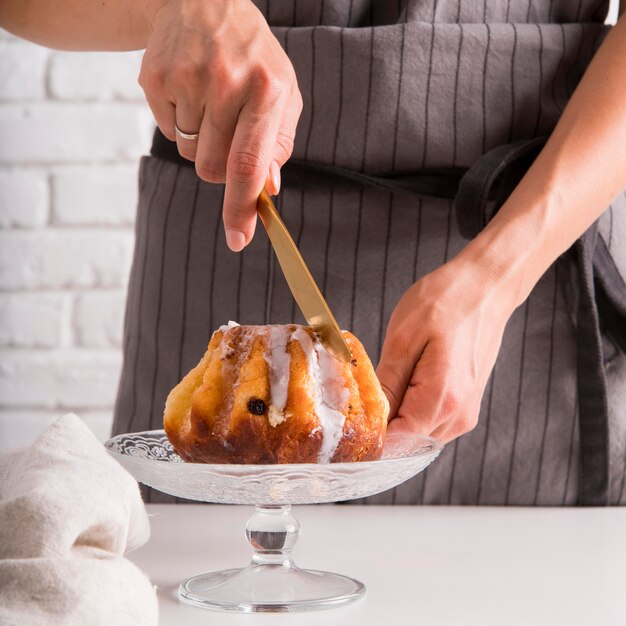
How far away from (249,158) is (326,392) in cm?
16

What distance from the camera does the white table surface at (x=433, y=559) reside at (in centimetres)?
57

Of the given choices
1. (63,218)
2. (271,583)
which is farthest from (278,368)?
(63,218)

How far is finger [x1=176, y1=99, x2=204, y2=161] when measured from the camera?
0.67 metres

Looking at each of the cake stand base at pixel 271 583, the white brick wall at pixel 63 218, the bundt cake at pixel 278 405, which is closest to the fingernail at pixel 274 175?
the bundt cake at pixel 278 405

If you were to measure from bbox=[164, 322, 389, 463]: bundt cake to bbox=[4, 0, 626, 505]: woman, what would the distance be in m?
0.28

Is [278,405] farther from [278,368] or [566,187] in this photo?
[566,187]

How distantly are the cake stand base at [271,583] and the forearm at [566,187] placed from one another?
0.32 metres

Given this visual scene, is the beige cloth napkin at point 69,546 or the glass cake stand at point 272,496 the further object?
the glass cake stand at point 272,496

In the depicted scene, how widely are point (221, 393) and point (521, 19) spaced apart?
590 millimetres

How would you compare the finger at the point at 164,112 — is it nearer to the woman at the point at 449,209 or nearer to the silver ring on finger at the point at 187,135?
the silver ring on finger at the point at 187,135

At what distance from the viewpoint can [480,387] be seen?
2.64ft

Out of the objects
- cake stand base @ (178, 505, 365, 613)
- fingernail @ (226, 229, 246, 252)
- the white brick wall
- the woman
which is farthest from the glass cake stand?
the white brick wall

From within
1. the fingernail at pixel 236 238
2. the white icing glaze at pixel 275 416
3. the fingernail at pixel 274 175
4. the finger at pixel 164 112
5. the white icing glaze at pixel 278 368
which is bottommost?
the white icing glaze at pixel 275 416

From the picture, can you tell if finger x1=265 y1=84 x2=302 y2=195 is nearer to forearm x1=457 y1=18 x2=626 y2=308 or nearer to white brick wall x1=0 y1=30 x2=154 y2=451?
forearm x1=457 y1=18 x2=626 y2=308
